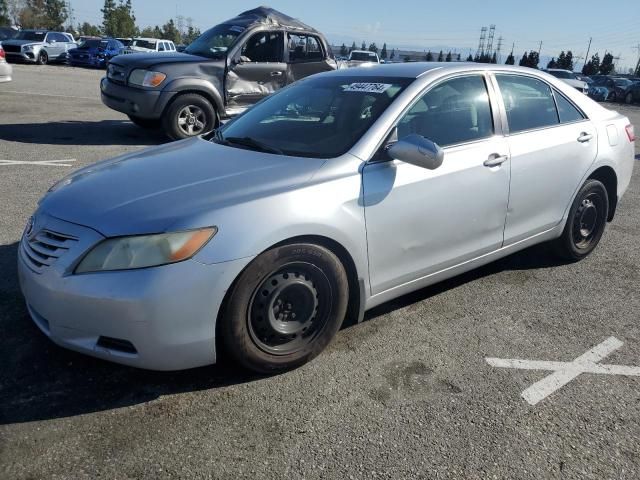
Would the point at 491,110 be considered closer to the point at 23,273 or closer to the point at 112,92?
the point at 23,273

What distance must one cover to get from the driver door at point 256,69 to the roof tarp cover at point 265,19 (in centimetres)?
19

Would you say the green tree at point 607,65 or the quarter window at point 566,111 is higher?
the quarter window at point 566,111

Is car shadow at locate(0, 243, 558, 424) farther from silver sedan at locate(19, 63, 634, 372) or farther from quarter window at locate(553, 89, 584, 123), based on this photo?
quarter window at locate(553, 89, 584, 123)

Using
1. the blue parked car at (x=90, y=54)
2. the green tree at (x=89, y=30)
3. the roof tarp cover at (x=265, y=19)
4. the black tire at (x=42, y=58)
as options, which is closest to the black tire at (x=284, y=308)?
the roof tarp cover at (x=265, y=19)

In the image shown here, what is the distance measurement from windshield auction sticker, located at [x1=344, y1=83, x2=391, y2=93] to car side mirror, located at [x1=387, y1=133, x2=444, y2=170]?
1.94ft

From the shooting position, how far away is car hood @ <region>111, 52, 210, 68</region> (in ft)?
28.1

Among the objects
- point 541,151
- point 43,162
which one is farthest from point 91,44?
point 541,151

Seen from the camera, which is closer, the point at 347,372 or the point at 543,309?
the point at 347,372

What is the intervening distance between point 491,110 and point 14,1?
71534 mm

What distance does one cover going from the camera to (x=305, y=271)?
2.86m

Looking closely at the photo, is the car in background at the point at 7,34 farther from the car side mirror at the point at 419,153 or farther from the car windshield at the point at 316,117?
the car side mirror at the point at 419,153

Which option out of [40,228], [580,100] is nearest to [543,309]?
[580,100]

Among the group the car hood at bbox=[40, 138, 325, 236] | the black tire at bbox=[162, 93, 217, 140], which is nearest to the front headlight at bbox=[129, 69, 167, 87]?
the black tire at bbox=[162, 93, 217, 140]

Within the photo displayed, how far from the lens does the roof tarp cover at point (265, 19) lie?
361 inches
